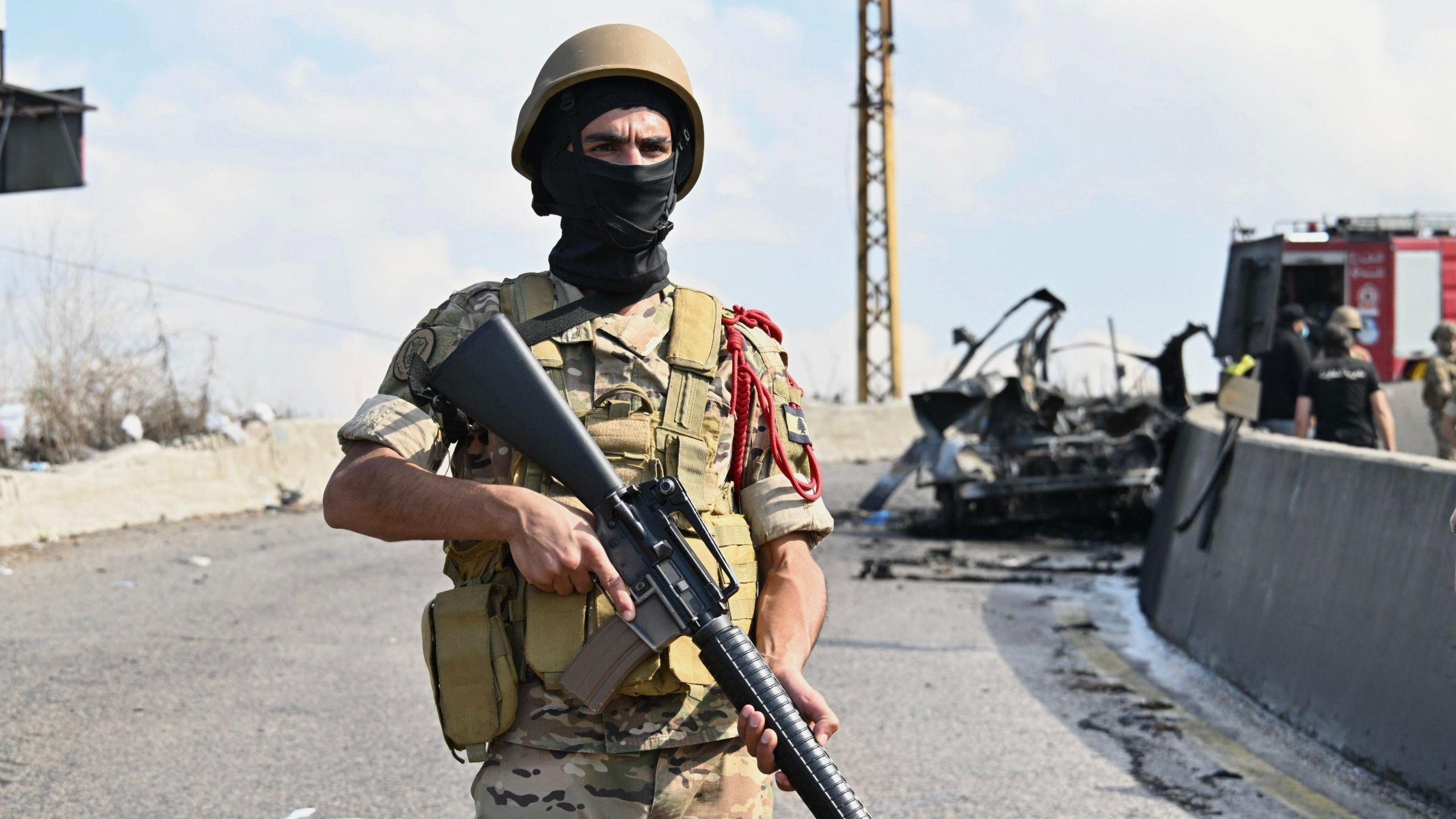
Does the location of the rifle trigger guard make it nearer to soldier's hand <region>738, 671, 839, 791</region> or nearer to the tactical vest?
the tactical vest

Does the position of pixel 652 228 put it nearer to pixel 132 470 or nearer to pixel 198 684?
pixel 198 684

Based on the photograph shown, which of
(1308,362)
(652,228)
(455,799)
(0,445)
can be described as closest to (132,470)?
(0,445)

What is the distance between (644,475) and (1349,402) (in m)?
9.07

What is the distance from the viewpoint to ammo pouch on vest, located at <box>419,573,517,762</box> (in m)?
2.37

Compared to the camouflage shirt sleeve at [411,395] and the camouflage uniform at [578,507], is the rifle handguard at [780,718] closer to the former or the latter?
the camouflage uniform at [578,507]

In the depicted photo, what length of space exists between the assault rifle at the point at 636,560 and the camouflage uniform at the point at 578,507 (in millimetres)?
84

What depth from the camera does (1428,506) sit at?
5195 millimetres

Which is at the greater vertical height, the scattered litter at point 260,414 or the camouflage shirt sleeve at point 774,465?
the camouflage shirt sleeve at point 774,465

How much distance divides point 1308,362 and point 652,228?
402 inches

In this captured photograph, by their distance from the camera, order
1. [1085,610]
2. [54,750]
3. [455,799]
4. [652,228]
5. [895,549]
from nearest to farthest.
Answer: [652,228] → [455,799] → [54,750] → [1085,610] → [895,549]

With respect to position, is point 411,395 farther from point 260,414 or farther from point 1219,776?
point 260,414

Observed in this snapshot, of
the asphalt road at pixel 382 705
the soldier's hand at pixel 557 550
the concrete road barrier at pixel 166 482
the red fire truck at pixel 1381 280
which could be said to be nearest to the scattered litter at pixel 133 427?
the concrete road barrier at pixel 166 482

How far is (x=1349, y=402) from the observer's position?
408 inches

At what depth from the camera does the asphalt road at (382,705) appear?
498 cm
